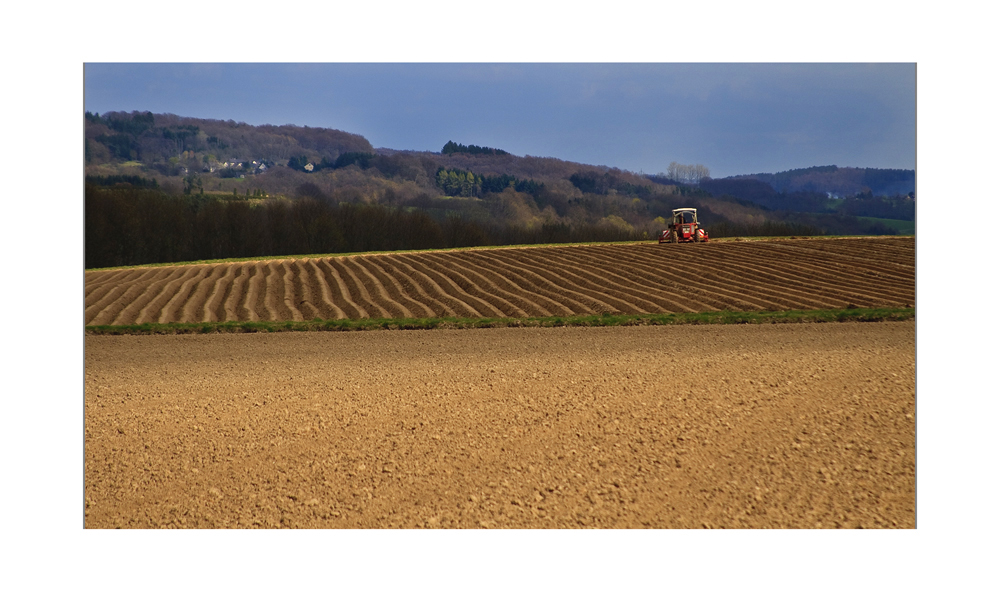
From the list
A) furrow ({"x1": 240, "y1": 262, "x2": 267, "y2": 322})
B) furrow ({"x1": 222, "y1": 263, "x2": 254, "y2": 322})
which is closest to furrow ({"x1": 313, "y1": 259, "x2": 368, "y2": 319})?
furrow ({"x1": 240, "y1": 262, "x2": 267, "y2": 322})

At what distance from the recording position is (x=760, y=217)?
8.77 metres

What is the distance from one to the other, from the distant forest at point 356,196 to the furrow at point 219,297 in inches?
37.9

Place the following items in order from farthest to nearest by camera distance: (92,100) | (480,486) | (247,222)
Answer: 1. (247,222)
2. (92,100)
3. (480,486)

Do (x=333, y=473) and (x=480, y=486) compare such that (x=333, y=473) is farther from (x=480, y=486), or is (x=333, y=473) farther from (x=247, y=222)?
(x=247, y=222)

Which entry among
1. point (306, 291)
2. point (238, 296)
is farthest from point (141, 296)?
point (306, 291)

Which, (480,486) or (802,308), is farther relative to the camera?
(802,308)

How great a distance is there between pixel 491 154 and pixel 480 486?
17.0ft

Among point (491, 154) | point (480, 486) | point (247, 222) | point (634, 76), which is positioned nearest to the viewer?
point (480, 486)

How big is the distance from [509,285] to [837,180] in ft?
25.8

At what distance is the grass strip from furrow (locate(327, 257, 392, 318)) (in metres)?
0.55

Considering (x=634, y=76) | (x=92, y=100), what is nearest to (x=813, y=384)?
(x=634, y=76)

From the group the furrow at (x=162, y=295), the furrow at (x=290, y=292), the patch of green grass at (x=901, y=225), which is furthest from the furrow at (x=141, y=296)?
the patch of green grass at (x=901, y=225)

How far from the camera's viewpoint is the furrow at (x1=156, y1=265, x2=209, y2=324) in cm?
1094

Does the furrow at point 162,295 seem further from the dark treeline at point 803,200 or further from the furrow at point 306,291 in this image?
the dark treeline at point 803,200
